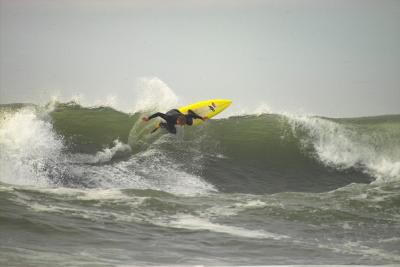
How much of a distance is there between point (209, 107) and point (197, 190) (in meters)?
2.10

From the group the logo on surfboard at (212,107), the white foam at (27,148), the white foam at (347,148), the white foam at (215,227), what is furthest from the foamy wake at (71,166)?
the white foam at (347,148)

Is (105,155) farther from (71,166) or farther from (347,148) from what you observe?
(347,148)

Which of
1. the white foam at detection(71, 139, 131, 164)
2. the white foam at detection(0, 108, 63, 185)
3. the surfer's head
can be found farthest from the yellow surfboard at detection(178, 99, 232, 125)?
the white foam at detection(0, 108, 63, 185)

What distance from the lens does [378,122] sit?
10.9 meters

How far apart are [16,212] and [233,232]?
167cm

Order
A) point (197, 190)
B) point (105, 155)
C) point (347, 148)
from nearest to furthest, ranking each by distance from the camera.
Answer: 1. point (197, 190)
2. point (105, 155)
3. point (347, 148)

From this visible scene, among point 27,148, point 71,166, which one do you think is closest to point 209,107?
point 71,166

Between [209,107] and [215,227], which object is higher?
[209,107]

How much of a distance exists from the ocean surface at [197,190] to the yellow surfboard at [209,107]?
19.3 inches

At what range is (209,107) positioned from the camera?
886 cm

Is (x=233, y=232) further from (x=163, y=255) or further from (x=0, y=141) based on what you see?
(x=0, y=141)

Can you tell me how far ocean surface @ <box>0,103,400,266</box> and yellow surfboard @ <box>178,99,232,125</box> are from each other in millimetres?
491

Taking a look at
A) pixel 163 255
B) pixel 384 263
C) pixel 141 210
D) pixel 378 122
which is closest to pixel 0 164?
pixel 141 210

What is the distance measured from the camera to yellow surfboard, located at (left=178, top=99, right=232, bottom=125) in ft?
28.6
